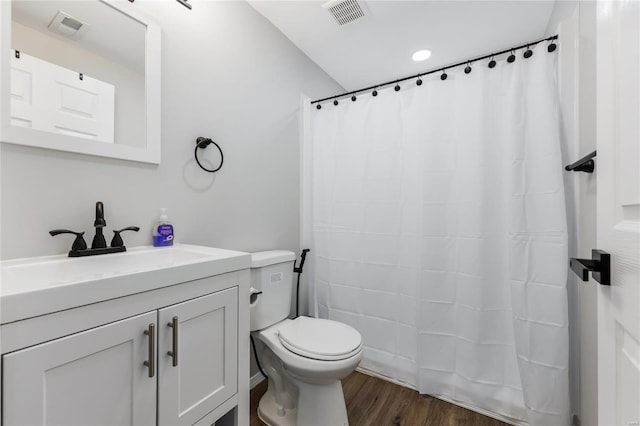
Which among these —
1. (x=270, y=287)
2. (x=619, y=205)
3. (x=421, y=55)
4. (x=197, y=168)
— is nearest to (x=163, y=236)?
(x=197, y=168)

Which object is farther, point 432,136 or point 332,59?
point 332,59

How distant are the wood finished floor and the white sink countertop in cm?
103

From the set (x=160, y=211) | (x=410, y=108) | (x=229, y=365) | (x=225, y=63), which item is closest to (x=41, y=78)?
(x=160, y=211)

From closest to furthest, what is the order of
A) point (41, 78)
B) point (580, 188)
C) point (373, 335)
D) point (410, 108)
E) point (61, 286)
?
point (61, 286) → point (41, 78) → point (580, 188) → point (410, 108) → point (373, 335)

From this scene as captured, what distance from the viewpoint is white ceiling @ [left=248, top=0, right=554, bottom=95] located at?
1.59m

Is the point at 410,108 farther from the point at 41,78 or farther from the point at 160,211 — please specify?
the point at 41,78

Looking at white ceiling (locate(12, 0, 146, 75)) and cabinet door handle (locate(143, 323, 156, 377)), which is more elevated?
white ceiling (locate(12, 0, 146, 75))

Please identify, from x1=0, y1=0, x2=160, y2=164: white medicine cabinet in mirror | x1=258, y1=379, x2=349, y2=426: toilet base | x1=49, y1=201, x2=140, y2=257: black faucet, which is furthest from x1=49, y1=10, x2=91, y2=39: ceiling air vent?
x1=258, y1=379, x2=349, y2=426: toilet base

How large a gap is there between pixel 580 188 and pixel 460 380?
119 centimetres

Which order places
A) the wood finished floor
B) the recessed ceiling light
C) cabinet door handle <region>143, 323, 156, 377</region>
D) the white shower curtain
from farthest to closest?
the recessed ceiling light, the wood finished floor, the white shower curtain, cabinet door handle <region>143, 323, 156, 377</region>

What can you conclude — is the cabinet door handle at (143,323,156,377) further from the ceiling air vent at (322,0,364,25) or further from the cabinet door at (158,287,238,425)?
the ceiling air vent at (322,0,364,25)

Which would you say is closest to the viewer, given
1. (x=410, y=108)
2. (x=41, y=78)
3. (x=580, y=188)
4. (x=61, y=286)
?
(x=61, y=286)

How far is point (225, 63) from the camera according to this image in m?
1.52

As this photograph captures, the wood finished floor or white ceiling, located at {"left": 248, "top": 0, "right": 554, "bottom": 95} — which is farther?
white ceiling, located at {"left": 248, "top": 0, "right": 554, "bottom": 95}
